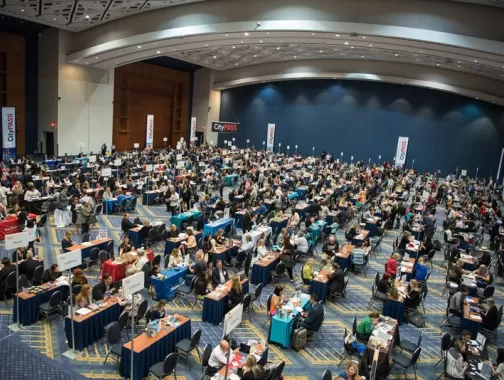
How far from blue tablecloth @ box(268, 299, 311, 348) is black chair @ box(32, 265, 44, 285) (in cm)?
572

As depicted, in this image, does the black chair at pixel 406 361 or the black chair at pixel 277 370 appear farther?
the black chair at pixel 406 361

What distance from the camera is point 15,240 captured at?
8.70 meters

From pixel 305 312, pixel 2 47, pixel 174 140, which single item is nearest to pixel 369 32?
pixel 305 312

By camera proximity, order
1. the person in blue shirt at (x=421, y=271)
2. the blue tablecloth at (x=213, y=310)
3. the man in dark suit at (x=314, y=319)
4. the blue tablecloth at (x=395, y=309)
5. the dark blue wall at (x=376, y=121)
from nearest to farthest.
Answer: the man in dark suit at (x=314, y=319) < the blue tablecloth at (x=213, y=310) < the blue tablecloth at (x=395, y=309) < the person in blue shirt at (x=421, y=271) < the dark blue wall at (x=376, y=121)

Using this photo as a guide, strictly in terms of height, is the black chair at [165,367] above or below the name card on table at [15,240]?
below

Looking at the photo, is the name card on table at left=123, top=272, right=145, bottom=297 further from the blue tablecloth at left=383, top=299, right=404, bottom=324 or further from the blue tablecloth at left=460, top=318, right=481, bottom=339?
the blue tablecloth at left=460, top=318, right=481, bottom=339

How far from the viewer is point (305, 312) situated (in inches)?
387

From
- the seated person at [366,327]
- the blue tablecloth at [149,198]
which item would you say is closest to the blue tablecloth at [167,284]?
the seated person at [366,327]

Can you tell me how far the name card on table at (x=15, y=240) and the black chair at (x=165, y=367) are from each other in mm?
3819

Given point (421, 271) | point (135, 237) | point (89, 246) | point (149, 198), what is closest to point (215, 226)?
point (135, 237)

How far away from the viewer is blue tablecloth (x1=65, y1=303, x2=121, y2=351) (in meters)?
8.44

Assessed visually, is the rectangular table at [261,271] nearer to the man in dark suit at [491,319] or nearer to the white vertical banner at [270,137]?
the man in dark suit at [491,319]

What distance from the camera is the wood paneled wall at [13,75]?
92.6 ft

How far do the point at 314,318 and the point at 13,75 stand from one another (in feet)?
92.8
